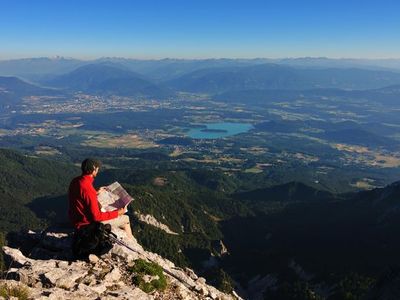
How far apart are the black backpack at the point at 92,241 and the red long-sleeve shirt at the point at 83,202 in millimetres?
538

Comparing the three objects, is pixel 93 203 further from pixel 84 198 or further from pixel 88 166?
pixel 88 166

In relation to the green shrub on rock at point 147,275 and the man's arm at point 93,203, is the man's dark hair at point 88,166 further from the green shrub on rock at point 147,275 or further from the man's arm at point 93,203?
the green shrub on rock at point 147,275

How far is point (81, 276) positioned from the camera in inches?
904

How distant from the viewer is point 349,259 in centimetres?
15100

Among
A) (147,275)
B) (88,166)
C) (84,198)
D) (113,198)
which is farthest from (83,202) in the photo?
(113,198)

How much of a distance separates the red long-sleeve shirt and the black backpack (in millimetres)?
538

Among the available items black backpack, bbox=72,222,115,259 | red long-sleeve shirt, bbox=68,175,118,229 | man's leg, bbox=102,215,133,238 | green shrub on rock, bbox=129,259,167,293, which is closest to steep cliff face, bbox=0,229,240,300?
green shrub on rock, bbox=129,259,167,293

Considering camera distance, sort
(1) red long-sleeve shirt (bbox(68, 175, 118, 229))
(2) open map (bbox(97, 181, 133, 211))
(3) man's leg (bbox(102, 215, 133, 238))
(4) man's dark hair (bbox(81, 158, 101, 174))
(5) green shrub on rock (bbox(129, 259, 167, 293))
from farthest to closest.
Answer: (3) man's leg (bbox(102, 215, 133, 238)) → (2) open map (bbox(97, 181, 133, 211)) → (5) green shrub on rock (bbox(129, 259, 167, 293)) → (4) man's dark hair (bbox(81, 158, 101, 174)) → (1) red long-sleeve shirt (bbox(68, 175, 118, 229))

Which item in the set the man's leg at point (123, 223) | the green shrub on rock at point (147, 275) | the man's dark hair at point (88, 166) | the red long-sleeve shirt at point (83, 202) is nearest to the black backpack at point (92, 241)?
the red long-sleeve shirt at point (83, 202)

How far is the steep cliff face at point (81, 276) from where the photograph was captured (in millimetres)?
21219

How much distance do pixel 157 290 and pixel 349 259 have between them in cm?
13854

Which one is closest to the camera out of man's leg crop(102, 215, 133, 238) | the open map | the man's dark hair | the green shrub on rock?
the man's dark hair

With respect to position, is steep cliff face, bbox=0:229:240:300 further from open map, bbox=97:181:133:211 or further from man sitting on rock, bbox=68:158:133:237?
open map, bbox=97:181:133:211

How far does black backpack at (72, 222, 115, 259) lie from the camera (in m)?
24.1
